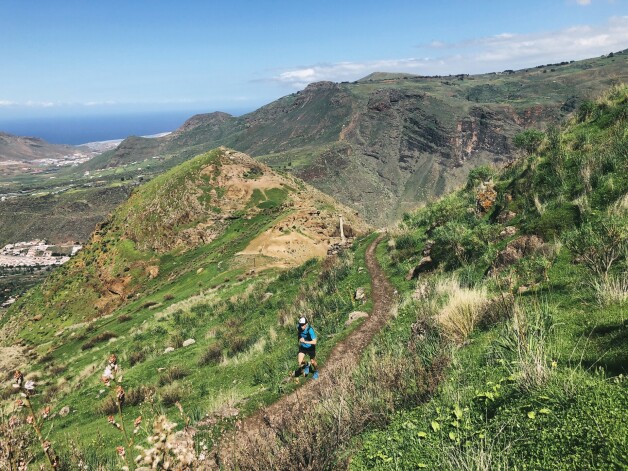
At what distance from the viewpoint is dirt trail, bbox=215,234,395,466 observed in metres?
6.46

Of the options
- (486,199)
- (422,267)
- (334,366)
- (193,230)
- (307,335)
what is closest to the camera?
(334,366)

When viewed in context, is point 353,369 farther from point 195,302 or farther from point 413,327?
point 195,302

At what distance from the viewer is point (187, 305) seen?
2850 centimetres

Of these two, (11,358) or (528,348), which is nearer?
(528,348)

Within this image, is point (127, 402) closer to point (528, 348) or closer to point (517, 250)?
point (528, 348)

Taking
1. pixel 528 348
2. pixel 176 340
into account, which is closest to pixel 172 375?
pixel 176 340

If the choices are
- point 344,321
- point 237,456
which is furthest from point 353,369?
point 344,321

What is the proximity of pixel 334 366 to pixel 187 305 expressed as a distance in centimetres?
2150

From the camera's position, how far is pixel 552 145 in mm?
18250

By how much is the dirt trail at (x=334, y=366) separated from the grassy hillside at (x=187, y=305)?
1.57 feet

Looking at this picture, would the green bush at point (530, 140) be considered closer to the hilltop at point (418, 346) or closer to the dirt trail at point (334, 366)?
the hilltop at point (418, 346)

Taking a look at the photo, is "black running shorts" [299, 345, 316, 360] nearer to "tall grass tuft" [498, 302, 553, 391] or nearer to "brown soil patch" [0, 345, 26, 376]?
"tall grass tuft" [498, 302, 553, 391]

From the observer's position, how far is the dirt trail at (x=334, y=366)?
6.46 m

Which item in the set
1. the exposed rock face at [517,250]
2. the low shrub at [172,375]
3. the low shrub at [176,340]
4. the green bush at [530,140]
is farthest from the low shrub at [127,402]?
the green bush at [530,140]
